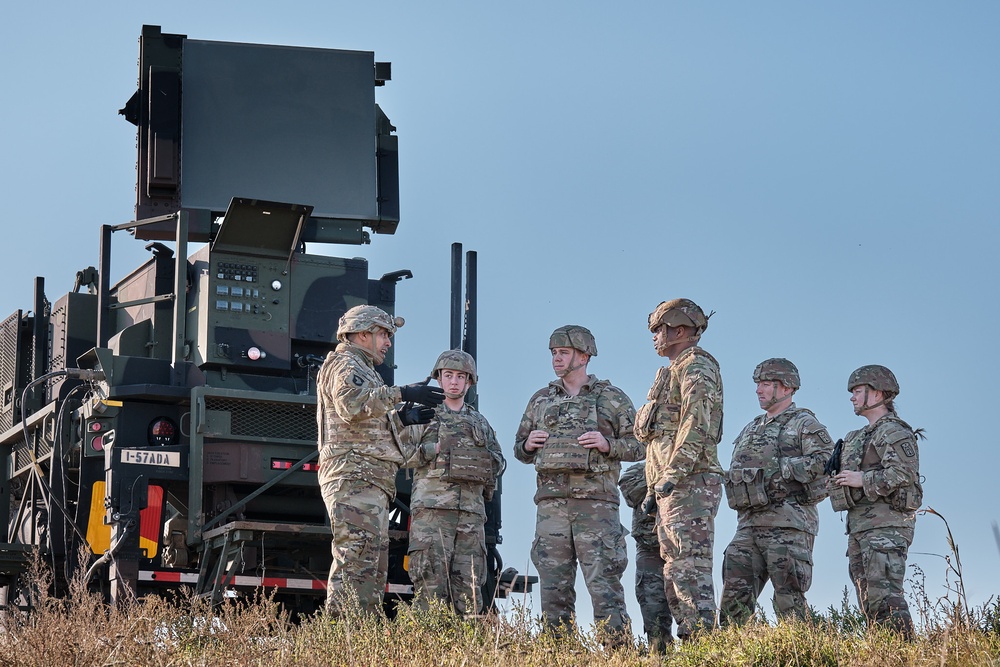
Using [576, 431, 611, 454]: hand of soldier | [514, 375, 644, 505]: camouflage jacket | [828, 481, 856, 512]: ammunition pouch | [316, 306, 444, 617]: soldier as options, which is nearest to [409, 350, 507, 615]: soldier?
[514, 375, 644, 505]: camouflage jacket

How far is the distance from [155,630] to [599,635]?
6.66ft

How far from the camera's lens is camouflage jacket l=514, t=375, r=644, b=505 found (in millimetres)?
7852

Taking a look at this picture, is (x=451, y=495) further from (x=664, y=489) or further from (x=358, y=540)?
(x=664, y=489)

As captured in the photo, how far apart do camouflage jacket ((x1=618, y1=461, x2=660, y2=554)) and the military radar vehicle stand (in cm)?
176

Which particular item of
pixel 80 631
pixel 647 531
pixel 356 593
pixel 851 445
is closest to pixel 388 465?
pixel 356 593

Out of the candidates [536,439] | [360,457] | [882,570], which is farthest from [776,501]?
[360,457]

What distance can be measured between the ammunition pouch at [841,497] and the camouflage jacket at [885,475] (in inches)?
0.9

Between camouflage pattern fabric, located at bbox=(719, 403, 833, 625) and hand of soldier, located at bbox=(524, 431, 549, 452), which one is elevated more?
hand of soldier, located at bbox=(524, 431, 549, 452)

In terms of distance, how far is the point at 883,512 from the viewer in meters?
8.15

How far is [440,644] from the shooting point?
6.19 metres

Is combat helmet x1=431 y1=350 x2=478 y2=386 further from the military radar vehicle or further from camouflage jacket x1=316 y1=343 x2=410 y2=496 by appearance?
the military radar vehicle

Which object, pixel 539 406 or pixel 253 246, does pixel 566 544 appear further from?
pixel 253 246

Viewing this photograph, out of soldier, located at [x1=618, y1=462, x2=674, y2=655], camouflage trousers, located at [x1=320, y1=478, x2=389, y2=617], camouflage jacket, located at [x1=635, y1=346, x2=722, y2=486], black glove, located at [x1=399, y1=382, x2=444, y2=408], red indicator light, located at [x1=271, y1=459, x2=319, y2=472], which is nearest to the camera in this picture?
camouflage jacket, located at [x1=635, y1=346, x2=722, y2=486]

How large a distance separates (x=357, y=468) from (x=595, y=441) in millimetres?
1294
